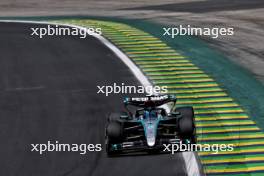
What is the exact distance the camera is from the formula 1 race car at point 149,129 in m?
14.7

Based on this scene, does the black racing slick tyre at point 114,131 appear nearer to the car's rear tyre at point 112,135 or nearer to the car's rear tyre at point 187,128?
the car's rear tyre at point 112,135

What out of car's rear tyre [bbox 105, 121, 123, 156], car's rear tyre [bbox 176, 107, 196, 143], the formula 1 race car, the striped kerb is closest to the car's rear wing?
the formula 1 race car

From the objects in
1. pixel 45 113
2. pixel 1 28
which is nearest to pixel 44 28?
pixel 1 28

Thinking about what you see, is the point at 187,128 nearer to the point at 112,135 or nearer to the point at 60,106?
the point at 112,135

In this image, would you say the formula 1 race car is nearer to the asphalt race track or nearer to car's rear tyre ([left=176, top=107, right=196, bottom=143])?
car's rear tyre ([left=176, top=107, right=196, bottom=143])

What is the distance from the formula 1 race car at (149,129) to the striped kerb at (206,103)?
2.49 ft

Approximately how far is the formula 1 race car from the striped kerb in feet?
2.49

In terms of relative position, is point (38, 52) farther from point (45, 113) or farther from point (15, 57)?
point (45, 113)

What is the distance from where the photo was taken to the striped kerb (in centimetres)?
1459

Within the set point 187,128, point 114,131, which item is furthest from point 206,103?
point 114,131

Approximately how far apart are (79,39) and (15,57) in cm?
379

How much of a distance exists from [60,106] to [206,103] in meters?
3.85

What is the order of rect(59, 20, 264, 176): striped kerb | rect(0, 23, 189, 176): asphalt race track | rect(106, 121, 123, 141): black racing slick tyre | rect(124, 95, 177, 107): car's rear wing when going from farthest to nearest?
rect(124, 95, 177, 107): car's rear wing, rect(106, 121, 123, 141): black racing slick tyre, rect(59, 20, 264, 176): striped kerb, rect(0, 23, 189, 176): asphalt race track

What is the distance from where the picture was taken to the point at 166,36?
29.5 m
